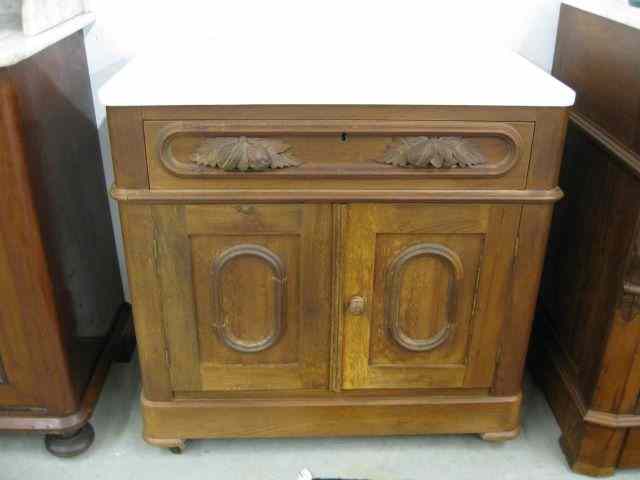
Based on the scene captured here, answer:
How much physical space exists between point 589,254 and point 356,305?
0.54 meters

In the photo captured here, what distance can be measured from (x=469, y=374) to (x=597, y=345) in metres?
0.26

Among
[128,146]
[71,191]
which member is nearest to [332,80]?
[128,146]

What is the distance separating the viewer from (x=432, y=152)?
1.08 metres

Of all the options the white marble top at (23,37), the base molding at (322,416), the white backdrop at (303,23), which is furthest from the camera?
the white backdrop at (303,23)

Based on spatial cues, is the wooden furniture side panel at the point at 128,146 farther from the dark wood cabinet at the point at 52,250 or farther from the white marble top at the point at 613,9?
the white marble top at the point at 613,9

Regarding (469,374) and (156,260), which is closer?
(156,260)

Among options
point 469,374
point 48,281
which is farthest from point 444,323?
point 48,281

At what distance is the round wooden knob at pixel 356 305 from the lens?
3.95ft

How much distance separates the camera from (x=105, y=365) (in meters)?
1.50

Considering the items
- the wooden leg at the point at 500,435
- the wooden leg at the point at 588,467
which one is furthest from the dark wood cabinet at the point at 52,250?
the wooden leg at the point at 588,467

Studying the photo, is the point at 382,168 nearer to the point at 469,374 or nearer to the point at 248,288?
the point at 248,288

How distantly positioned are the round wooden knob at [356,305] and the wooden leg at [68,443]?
0.66 meters

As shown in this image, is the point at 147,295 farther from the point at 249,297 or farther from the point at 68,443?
→ the point at 68,443

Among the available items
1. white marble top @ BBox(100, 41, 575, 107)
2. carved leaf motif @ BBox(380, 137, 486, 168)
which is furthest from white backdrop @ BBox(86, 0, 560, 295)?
carved leaf motif @ BBox(380, 137, 486, 168)
